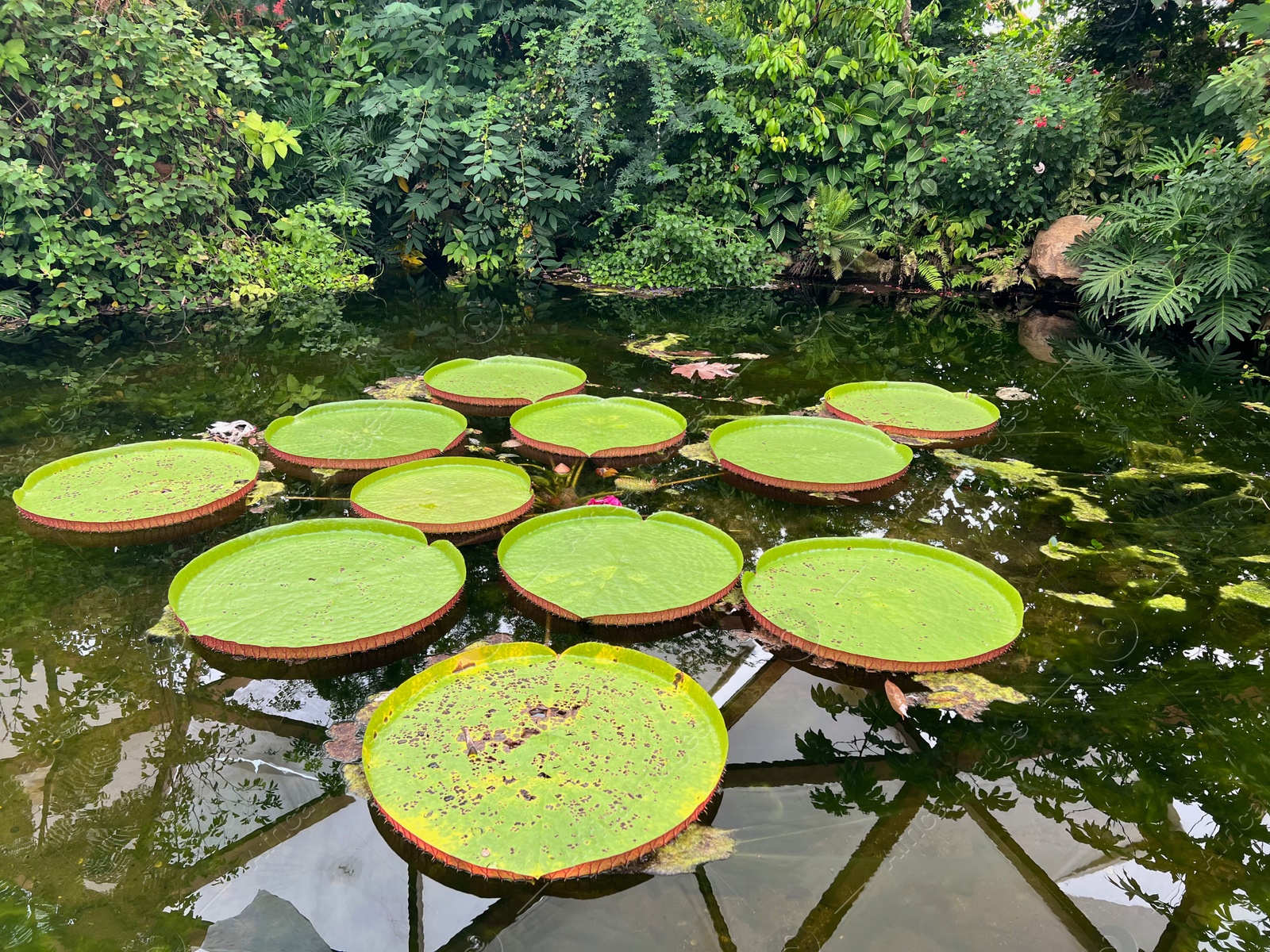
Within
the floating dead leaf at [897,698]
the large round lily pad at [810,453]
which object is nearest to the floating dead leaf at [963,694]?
the floating dead leaf at [897,698]

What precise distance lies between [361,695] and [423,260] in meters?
6.76

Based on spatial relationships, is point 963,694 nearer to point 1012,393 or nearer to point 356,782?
point 356,782

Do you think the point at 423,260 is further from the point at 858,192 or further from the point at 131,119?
the point at 858,192

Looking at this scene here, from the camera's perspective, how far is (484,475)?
115 inches

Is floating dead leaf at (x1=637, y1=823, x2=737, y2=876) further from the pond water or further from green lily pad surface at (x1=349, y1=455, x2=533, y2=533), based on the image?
green lily pad surface at (x1=349, y1=455, x2=533, y2=533)

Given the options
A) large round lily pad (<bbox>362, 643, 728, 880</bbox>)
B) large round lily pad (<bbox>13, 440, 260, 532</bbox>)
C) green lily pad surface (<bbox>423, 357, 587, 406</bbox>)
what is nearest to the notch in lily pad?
green lily pad surface (<bbox>423, 357, 587, 406</bbox>)

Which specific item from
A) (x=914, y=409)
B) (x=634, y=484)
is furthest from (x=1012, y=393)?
(x=634, y=484)

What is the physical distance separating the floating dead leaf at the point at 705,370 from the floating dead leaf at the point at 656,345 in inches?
9.1

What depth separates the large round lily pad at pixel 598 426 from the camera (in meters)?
3.22

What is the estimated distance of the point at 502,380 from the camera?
159 inches

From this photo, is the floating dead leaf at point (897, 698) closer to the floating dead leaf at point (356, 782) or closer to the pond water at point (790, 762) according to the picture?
the pond water at point (790, 762)

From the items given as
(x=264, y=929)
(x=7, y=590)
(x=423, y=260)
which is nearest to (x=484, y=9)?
(x=423, y=260)

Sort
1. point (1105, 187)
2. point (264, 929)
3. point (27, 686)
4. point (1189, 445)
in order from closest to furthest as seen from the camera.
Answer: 1. point (264, 929)
2. point (27, 686)
3. point (1189, 445)
4. point (1105, 187)

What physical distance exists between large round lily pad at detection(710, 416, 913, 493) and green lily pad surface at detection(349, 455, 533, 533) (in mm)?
890
